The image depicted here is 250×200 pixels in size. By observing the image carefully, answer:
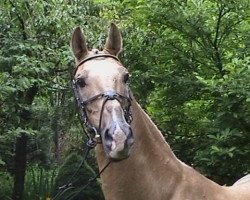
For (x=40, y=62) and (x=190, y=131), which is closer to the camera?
(x=190, y=131)

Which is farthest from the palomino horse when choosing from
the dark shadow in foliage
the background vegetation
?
the dark shadow in foliage

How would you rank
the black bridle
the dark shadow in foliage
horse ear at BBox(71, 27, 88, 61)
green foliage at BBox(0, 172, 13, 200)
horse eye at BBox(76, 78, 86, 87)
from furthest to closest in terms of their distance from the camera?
1. green foliage at BBox(0, 172, 13, 200)
2. the dark shadow in foliage
3. horse ear at BBox(71, 27, 88, 61)
4. horse eye at BBox(76, 78, 86, 87)
5. the black bridle

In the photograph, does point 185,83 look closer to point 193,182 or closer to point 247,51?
point 247,51

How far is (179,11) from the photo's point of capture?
235 inches

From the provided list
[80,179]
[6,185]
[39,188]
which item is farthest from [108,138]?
[6,185]

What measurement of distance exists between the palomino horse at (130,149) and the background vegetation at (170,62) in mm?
2331

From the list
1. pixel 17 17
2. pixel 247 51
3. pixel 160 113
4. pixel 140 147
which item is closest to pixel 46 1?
pixel 17 17

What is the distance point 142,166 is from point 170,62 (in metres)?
3.79

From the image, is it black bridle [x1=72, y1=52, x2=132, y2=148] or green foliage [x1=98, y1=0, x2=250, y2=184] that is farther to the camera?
green foliage [x1=98, y1=0, x2=250, y2=184]

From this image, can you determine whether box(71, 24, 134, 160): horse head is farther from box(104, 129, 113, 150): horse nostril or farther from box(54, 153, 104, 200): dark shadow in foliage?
box(54, 153, 104, 200): dark shadow in foliage

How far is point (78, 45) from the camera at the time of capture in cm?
310

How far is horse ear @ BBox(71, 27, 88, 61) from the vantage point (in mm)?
3079

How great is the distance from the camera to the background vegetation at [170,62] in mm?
5637

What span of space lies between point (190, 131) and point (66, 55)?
2.09 metres
